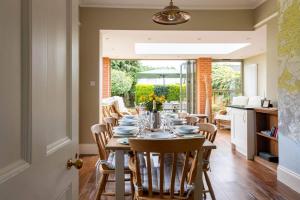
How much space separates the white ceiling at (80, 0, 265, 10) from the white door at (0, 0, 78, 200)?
13.2ft

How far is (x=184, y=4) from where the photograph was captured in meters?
5.03

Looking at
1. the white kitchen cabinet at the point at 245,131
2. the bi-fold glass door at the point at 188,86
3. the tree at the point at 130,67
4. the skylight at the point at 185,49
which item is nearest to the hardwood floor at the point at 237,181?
the white kitchen cabinet at the point at 245,131

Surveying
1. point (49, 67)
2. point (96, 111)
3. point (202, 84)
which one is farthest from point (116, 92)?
point (49, 67)

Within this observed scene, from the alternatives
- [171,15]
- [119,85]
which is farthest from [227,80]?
[171,15]

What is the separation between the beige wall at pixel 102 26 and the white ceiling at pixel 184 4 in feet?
0.28

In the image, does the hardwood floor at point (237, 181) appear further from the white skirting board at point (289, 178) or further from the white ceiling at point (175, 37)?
the white ceiling at point (175, 37)

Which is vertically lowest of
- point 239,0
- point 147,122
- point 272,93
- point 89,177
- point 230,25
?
point 89,177

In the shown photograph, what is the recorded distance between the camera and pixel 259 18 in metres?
4.94

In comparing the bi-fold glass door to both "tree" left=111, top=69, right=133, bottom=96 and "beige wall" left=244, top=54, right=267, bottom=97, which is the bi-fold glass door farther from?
"tree" left=111, top=69, right=133, bottom=96

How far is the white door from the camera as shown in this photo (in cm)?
67

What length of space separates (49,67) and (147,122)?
2318mm

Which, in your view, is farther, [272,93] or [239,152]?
[239,152]

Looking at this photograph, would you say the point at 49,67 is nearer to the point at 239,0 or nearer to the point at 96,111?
the point at 96,111

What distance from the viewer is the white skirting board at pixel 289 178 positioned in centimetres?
312
